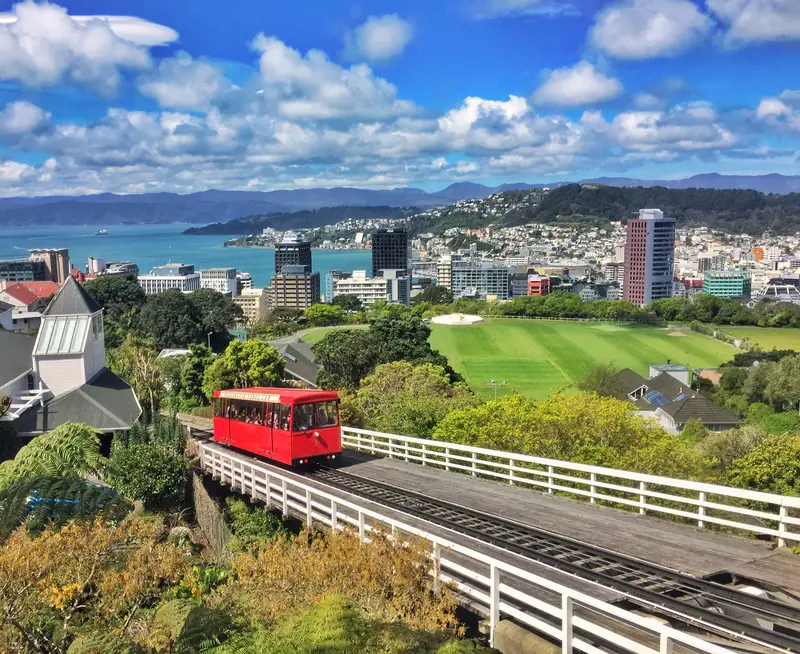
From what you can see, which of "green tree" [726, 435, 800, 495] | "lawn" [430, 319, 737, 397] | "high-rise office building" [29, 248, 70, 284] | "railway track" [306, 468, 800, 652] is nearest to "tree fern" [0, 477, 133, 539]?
"railway track" [306, 468, 800, 652]

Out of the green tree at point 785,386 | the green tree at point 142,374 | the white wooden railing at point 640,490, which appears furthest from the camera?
the green tree at point 785,386

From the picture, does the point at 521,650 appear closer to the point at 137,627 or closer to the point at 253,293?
the point at 137,627

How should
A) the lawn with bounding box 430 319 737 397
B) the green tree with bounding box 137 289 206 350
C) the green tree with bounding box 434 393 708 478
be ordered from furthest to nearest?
the lawn with bounding box 430 319 737 397
the green tree with bounding box 137 289 206 350
the green tree with bounding box 434 393 708 478

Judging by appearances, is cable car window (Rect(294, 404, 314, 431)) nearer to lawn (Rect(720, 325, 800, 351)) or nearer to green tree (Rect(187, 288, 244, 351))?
green tree (Rect(187, 288, 244, 351))

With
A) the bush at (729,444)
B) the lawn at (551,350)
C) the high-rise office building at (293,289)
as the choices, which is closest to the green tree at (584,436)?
the bush at (729,444)

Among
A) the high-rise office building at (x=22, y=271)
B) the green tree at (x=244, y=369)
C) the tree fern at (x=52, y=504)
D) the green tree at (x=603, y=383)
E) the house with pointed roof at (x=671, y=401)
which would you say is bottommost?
the house with pointed roof at (x=671, y=401)

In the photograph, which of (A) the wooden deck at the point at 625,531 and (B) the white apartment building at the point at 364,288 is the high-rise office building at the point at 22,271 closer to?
(B) the white apartment building at the point at 364,288
